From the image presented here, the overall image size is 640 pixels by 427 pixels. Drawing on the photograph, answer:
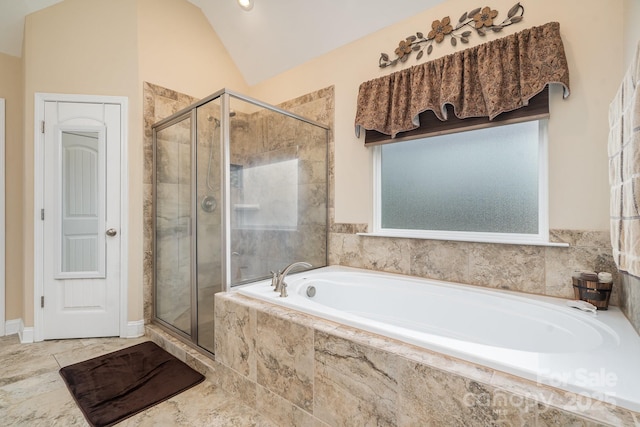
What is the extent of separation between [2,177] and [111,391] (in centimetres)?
214

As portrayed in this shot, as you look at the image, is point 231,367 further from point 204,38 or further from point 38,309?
point 204,38

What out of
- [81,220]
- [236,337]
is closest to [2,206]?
[81,220]

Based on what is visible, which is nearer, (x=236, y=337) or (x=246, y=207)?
(x=236, y=337)

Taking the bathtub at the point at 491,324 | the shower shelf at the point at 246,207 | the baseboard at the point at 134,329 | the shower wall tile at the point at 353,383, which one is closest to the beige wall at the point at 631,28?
the bathtub at the point at 491,324

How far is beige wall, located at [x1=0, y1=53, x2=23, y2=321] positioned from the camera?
254 centimetres

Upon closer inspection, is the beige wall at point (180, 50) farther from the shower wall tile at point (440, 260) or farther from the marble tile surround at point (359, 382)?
the shower wall tile at point (440, 260)

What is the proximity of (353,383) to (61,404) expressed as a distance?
5.41 feet

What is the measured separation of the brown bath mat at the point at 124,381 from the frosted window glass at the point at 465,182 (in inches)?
73.6

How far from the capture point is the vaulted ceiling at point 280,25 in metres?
2.30

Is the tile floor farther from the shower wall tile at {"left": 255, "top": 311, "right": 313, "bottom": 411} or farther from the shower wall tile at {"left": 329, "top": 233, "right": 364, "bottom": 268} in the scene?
the shower wall tile at {"left": 329, "top": 233, "right": 364, "bottom": 268}

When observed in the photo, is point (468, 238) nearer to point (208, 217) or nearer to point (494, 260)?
point (494, 260)

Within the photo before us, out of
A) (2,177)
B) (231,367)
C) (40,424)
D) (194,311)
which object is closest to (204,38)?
(2,177)

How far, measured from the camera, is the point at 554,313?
1500mm

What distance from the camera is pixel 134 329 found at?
8.22 feet
